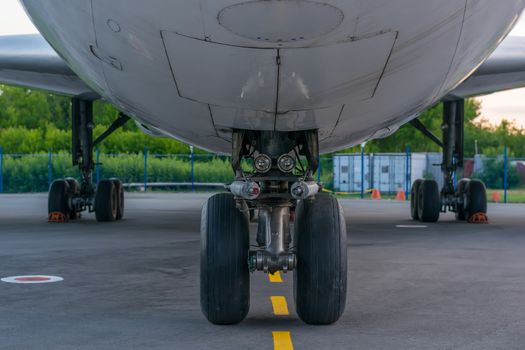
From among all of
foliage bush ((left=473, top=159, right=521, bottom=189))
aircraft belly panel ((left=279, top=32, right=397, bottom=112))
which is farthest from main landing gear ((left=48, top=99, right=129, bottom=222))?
foliage bush ((left=473, top=159, right=521, bottom=189))

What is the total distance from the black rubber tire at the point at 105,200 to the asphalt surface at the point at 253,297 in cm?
246

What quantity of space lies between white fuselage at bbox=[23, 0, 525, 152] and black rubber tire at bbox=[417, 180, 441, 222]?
10308 mm

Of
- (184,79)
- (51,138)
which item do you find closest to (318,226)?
(184,79)

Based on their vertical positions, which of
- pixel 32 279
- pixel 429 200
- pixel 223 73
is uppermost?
pixel 223 73

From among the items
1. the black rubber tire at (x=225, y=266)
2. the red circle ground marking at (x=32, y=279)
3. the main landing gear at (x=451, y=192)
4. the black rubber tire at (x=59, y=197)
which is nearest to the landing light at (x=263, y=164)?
the black rubber tire at (x=225, y=266)

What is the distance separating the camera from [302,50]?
373cm

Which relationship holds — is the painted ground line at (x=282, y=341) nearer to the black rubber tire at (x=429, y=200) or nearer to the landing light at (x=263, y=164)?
the landing light at (x=263, y=164)

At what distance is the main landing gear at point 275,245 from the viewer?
5.21 metres

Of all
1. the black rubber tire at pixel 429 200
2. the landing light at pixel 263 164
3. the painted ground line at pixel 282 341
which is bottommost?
the painted ground line at pixel 282 341

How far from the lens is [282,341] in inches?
194

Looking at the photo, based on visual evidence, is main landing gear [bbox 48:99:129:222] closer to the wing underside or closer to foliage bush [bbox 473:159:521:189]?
the wing underside

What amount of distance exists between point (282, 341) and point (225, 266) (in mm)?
616

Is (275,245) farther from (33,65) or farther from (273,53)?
(33,65)

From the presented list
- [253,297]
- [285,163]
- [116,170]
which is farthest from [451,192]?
[116,170]
